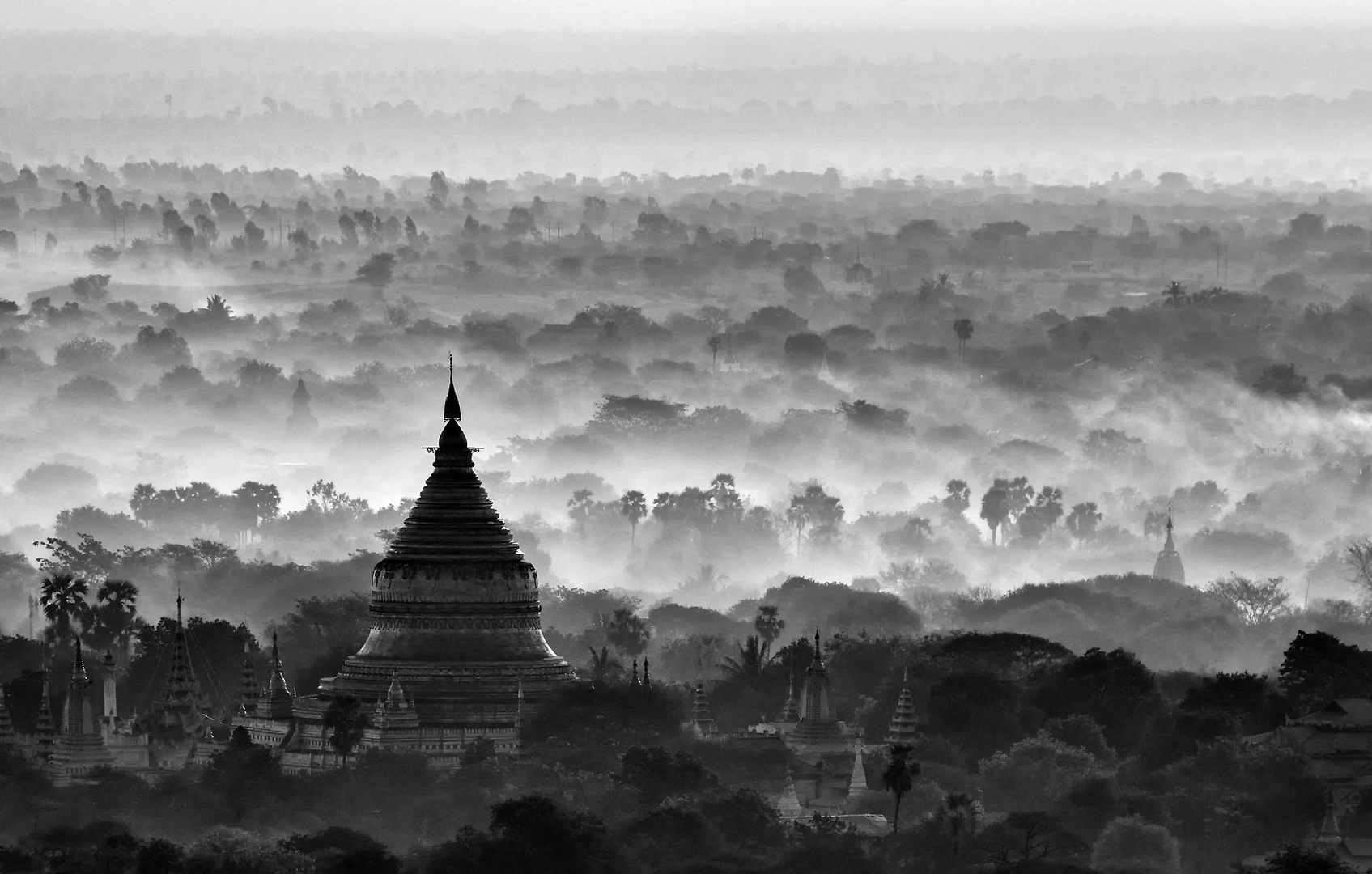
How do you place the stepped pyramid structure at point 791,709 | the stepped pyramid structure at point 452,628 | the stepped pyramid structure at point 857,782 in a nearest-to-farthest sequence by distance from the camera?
the stepped pyramid structure at point 857,782 < the stepped pyramid structure at point 452,628 < the stepped pyramid structure at point 791,709

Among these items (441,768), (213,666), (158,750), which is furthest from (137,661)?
(441,768)

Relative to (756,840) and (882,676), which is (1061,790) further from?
(882,676)

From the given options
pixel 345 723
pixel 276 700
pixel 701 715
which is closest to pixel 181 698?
pixel 276 700

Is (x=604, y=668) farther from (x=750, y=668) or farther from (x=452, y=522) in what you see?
(x=452, y=522)

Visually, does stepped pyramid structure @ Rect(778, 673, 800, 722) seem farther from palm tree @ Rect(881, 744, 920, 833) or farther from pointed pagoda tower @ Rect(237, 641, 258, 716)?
palm tree @ Rect(881, 744, 920, 833)

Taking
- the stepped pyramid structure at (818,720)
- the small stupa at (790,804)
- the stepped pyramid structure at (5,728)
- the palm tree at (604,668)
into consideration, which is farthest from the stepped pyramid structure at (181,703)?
the small stupa at (790,804)

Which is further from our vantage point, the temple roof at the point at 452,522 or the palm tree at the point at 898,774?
the temple roof at the point at 452,522

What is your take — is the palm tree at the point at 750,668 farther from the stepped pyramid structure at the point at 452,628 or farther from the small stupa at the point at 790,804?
the small stupa at the point at 790,804
